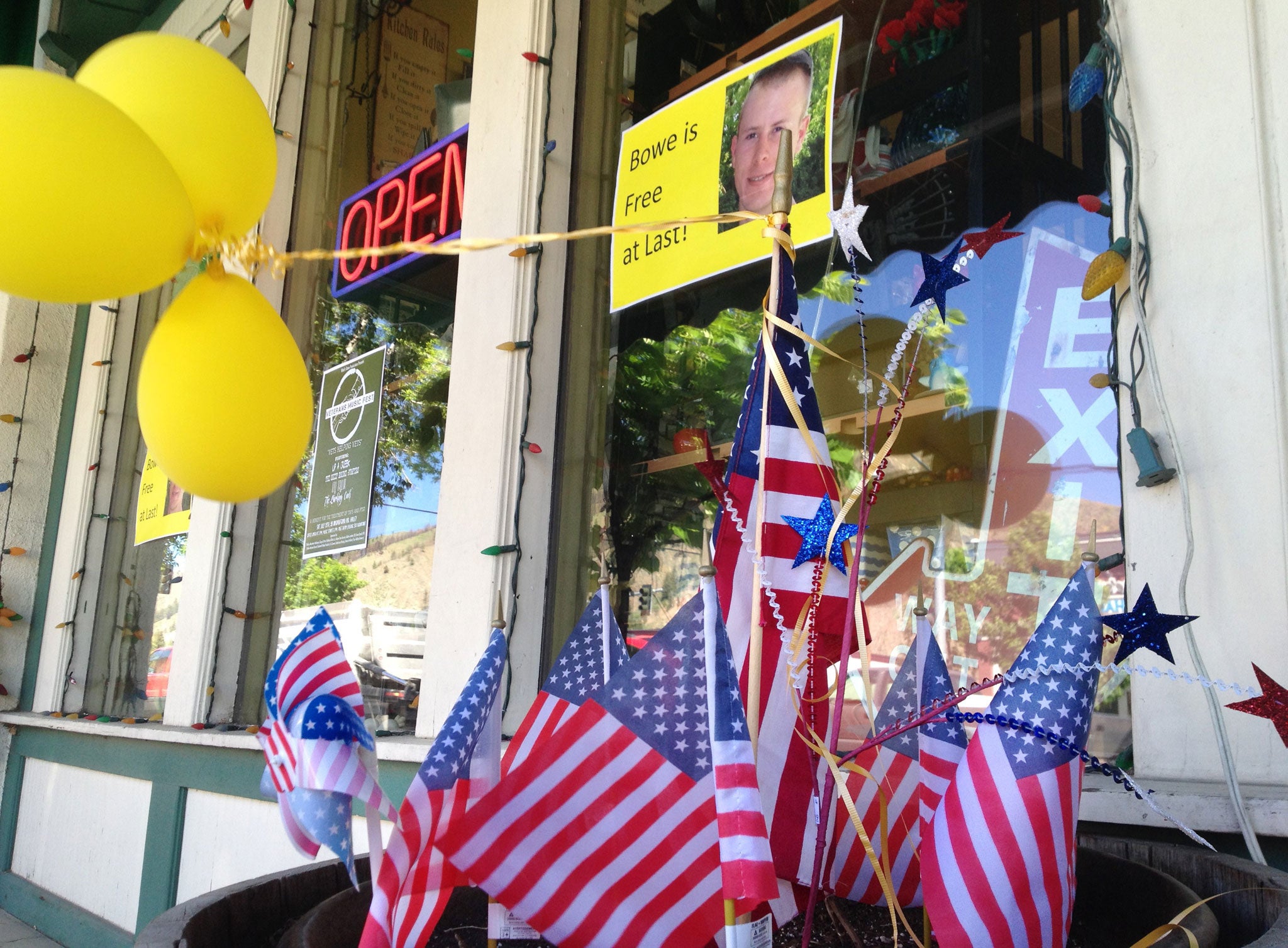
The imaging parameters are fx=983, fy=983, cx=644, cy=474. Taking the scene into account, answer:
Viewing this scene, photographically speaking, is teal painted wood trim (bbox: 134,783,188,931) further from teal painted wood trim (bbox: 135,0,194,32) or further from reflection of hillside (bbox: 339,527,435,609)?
teal painted wood trim (bbox: 135,0,194,32)

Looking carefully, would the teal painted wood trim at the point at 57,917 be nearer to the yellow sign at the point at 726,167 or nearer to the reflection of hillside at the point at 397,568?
the reflection of hillside at the point at 397,568

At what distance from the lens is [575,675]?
55.3 inches

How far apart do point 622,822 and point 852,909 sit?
1.46ft

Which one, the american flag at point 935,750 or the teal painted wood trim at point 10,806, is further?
the teal painted wood trim at point 10,806

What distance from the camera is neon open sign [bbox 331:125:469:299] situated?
125 inches

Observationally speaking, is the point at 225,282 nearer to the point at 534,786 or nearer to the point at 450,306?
the point at 534,786

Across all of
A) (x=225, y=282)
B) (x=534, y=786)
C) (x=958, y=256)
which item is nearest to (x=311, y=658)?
(x=534, y=786)

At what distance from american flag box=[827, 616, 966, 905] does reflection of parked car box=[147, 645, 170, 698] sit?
3.65 meters

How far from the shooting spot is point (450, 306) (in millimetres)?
3172

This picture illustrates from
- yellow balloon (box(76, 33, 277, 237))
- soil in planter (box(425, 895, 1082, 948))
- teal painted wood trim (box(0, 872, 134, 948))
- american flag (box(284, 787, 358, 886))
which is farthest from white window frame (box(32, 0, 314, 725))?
american flag (box(284, 787, 358, 886))

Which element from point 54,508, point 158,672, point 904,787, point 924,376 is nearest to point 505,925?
point 904,787

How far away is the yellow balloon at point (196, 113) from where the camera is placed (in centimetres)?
119

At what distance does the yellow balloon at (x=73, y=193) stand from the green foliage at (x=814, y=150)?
1557 mm

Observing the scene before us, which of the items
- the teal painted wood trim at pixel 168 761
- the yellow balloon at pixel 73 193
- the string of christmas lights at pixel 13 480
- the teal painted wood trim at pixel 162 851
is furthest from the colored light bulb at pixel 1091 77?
the string of christmas lights at pixel 13 480
